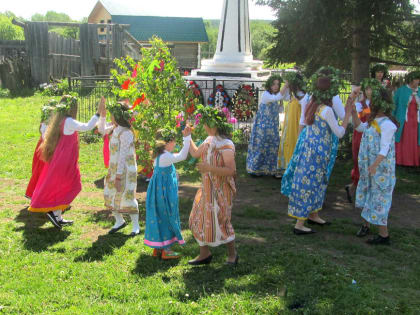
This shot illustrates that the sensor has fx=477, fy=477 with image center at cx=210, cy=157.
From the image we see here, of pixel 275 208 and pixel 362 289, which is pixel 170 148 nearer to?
pixel 362 289

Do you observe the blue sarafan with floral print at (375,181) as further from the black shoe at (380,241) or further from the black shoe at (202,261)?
the black shoe at (202,261)

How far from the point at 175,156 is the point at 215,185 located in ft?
1.59

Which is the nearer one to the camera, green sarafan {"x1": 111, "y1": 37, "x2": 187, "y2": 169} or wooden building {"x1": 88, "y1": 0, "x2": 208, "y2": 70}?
green sarafan {"x1": 111, "y1": 37, "x2": 187, "y2": 169}

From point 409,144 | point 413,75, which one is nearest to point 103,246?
point 413,75

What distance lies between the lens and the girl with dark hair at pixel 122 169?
5.38m

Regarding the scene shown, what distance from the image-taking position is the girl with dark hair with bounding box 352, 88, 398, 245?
197 inches

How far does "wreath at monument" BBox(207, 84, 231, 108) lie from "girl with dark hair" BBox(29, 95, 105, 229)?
5.81 metres

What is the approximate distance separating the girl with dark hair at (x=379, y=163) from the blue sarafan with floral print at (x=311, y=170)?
41 centimetres

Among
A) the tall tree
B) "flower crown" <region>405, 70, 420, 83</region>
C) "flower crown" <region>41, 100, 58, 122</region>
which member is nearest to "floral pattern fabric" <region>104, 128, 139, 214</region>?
"flower crown" <region>41, 100, 58, 122</region>

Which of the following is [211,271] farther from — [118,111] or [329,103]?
[329,103]

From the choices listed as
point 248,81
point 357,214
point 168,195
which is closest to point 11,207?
point 168,195

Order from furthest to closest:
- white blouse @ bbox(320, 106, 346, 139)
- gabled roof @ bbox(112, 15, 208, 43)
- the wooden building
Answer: gabled roof @ bbox(112, 15, 208, 43) → the wooden building → white blouse @ bbox(320, 106, 346, 139)

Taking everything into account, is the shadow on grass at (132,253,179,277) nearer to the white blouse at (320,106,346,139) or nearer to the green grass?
the green grass

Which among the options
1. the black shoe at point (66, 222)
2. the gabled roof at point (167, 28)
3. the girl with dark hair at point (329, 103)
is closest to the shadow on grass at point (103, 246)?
the black shoe at point (66, 222)
